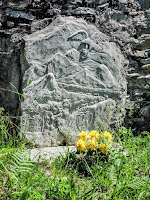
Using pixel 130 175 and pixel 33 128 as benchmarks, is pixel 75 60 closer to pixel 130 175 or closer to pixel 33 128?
pixel 33 128

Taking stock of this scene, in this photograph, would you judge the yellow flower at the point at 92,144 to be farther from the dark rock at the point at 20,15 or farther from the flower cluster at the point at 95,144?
the dark rock at the point at 20,15

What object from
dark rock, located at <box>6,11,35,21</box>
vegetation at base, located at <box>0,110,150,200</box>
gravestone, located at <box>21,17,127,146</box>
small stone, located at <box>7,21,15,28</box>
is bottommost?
vegetation at base, located at <box>0,110,150,200</box>

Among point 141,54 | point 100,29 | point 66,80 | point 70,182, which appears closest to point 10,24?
point 66,80

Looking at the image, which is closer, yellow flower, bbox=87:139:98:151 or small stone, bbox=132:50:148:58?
yellow flower, bbox=87:139:98:151

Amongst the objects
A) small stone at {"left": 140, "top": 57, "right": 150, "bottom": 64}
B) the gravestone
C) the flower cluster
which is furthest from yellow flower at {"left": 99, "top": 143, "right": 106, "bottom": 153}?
small stone at {"left": 140, "top": 57, "right": 150, "bottom": 64}

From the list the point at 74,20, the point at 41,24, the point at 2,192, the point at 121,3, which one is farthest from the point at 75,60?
the point at 2,192

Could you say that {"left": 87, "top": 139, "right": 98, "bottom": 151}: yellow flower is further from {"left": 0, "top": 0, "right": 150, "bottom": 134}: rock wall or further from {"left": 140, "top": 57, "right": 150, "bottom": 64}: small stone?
{"left": 140, "top": 57, "right": 150, "bottom": 64}: small stone

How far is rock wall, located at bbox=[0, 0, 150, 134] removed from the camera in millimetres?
2754

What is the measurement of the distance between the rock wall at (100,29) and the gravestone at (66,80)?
0.21 m

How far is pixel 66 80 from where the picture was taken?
255cm

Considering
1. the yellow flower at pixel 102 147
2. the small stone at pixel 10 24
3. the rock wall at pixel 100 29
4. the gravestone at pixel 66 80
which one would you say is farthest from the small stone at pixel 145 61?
the small stone at pixel 10 24

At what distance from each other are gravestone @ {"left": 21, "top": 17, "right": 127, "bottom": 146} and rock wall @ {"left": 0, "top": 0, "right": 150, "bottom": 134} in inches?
8.3

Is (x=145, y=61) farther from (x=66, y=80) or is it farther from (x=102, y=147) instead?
(x=102, y=147)

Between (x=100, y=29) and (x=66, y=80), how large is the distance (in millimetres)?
904
